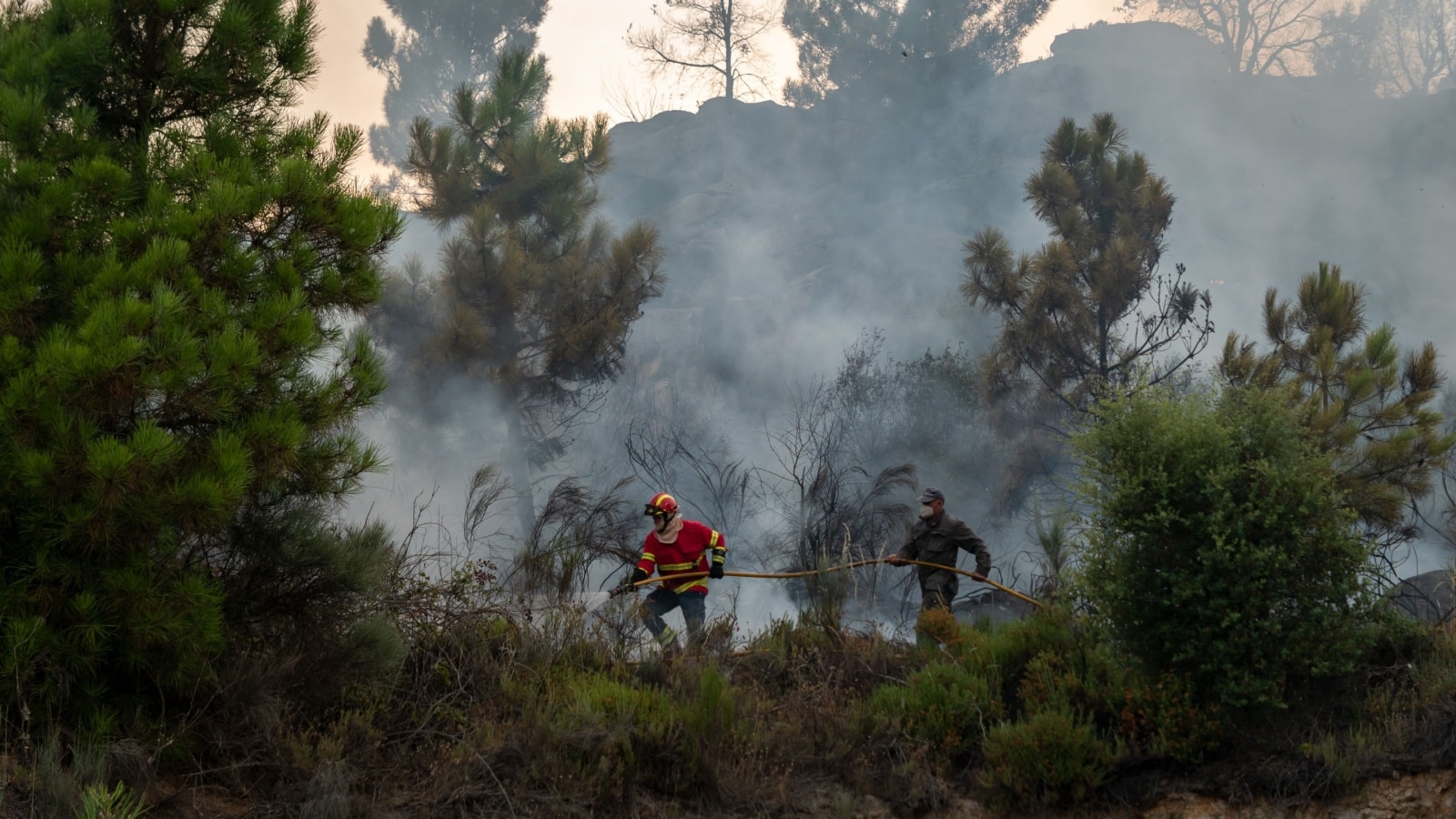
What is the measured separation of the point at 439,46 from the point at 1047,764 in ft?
109

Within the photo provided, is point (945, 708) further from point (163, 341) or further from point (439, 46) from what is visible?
point (439, 46)

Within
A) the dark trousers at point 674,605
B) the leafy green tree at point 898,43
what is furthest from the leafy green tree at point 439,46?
the dark trousers at point 674,605

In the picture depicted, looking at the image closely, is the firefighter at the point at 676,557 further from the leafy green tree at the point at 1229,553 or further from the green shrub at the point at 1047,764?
the leafy green tree at the point at 1229,553

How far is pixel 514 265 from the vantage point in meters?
17.9

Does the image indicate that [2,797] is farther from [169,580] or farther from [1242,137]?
[1242,137]

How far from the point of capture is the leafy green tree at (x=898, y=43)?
1601 inches

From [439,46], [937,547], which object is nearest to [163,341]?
[937,547]

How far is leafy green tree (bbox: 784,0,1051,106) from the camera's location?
4066 cm

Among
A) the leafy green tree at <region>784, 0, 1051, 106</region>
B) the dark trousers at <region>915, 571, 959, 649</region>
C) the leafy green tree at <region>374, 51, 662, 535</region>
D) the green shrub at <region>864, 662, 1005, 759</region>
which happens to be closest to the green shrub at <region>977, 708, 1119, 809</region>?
the green shrub at <region>864, 662, 1005, 759</region>

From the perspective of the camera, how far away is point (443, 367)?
18.3m

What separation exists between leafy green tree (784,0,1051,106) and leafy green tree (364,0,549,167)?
1122 centimetres

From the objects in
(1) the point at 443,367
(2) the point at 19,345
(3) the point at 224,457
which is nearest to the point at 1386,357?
(3) the point at 224,457

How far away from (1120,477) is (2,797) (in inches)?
224

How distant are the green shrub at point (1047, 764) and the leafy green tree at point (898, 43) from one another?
36.0 metres
